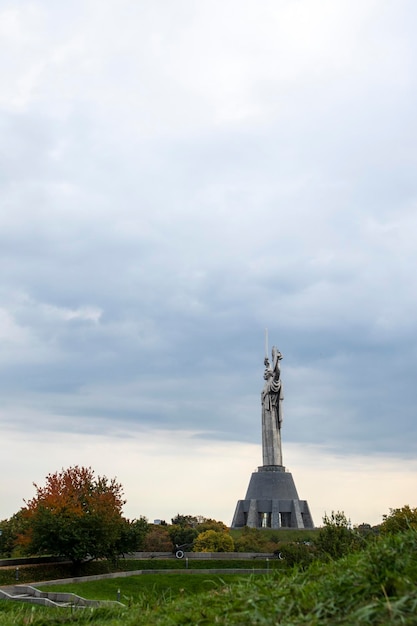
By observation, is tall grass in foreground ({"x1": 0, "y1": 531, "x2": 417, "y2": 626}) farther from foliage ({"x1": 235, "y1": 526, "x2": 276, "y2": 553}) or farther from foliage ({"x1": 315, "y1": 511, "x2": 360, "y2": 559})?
foliage ({"x1": 235, "y1": 526, "x2": 276, "y2": 553})

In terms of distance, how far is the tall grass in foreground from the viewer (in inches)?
223

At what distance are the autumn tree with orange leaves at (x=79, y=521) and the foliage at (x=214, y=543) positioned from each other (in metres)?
4.54

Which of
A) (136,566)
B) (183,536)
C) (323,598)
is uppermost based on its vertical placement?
(183,536)

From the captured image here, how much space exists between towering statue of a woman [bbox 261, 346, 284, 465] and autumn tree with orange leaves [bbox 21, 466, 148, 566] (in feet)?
53.9

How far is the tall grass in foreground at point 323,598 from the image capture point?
223 inches

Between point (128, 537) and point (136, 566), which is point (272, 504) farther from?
point (128, 537)

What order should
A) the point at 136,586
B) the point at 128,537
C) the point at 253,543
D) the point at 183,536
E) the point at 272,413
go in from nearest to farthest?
the point at 136,586 → the point at 128,537 → the point at 253,543 → the point at 183,536 → the point at 272,413

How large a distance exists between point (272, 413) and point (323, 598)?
43.2 meters

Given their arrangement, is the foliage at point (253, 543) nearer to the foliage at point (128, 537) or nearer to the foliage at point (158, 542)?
the foliage at point (158, 542)

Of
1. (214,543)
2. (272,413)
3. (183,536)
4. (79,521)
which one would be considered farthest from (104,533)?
(272,413)

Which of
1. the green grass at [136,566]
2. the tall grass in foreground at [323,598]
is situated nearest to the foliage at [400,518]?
the green grass at [136,566]

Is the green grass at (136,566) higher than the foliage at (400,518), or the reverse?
the foliage at (400,518)

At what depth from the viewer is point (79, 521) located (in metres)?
29.8

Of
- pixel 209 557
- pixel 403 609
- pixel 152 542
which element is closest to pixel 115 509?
pixel 209 557
